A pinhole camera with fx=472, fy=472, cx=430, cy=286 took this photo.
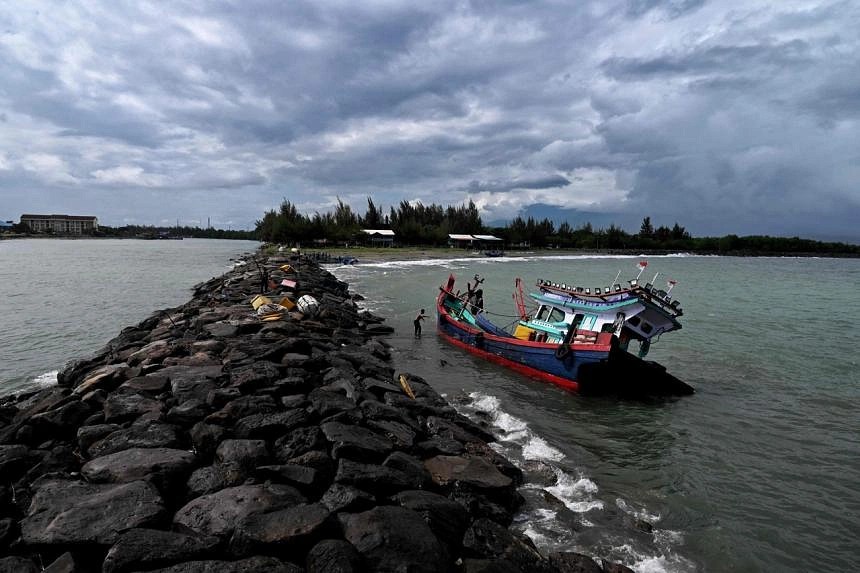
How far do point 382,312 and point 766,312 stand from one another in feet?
96.3

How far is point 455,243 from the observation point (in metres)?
140

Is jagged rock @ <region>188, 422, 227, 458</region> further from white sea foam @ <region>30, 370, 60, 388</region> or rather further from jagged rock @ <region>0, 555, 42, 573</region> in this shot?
white sea foam @ <region>30, 370, 60, 388</region>

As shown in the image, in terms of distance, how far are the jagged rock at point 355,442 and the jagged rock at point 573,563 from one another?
3.14 meters

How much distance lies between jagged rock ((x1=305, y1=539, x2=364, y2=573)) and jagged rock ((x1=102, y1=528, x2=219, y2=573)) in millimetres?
1156

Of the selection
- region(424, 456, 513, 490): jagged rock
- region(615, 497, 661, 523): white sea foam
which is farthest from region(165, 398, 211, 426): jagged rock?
region(615, 497, 661, 523): white sea foam

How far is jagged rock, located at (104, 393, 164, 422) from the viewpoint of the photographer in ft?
28.5

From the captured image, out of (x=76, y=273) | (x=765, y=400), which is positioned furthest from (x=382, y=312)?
(x=76, y=273)

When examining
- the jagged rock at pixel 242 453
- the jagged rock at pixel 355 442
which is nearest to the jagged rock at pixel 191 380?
the jagged rock at pixel 242 453

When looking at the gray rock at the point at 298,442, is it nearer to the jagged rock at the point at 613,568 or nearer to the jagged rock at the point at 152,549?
the jagged rock at the point at 152,549

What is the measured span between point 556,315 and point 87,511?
16.9m

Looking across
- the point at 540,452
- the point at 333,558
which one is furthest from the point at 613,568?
the point at 540,452

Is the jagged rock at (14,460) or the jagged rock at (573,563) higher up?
the jagged rock at (14,460)

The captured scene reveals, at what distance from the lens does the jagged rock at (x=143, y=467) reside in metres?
6.68

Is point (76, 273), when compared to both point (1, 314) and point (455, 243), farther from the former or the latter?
point (455, 243)
